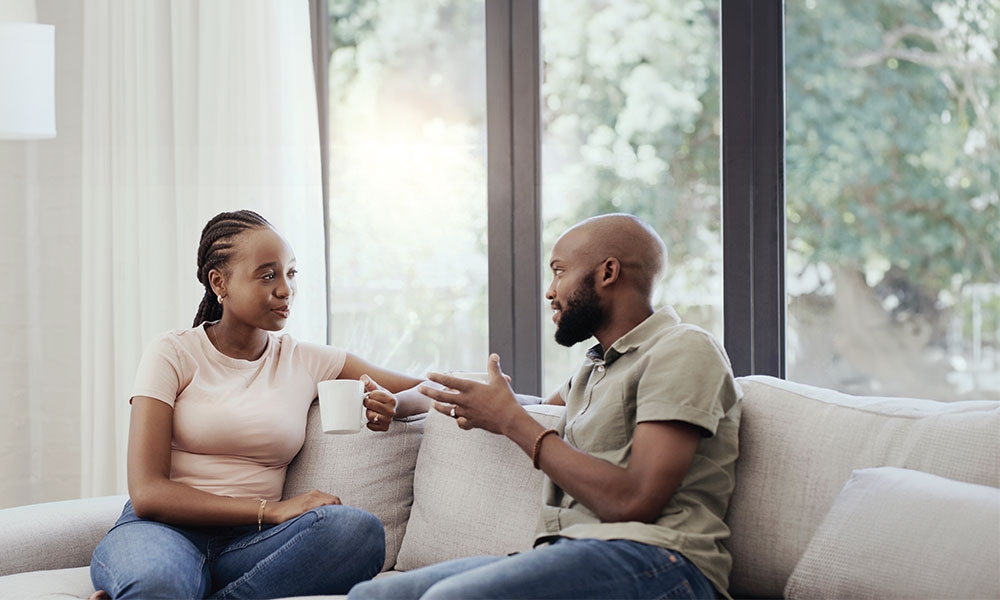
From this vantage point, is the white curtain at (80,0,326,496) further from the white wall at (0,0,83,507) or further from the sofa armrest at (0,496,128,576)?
the sofa armrest at (0,496,128,576)

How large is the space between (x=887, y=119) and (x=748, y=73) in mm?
390

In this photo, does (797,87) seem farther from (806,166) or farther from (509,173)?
(509,173)

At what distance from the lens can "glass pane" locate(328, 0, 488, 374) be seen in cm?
307

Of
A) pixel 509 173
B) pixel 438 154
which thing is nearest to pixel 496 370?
pixel 509 173

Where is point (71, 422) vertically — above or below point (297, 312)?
below

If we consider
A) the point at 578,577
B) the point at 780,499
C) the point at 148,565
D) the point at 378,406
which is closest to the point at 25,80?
the point at 378,406

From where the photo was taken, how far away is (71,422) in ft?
10.8

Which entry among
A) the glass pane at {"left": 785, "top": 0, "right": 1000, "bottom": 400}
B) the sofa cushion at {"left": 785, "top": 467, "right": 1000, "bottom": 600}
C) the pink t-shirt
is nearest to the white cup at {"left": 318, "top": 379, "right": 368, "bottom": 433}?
the pink t-shirt

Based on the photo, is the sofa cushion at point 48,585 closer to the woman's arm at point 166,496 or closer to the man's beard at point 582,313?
the woman's arm at point 166,496

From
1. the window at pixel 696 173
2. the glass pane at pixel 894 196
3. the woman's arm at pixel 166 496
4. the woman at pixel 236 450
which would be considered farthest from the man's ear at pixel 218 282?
the glass pane at pixel 894 196

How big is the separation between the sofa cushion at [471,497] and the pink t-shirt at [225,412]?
321 mm

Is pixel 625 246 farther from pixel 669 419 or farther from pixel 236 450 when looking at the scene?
pixel 236 450

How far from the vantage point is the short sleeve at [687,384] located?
167 centimetres

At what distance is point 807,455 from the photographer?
185 cm
